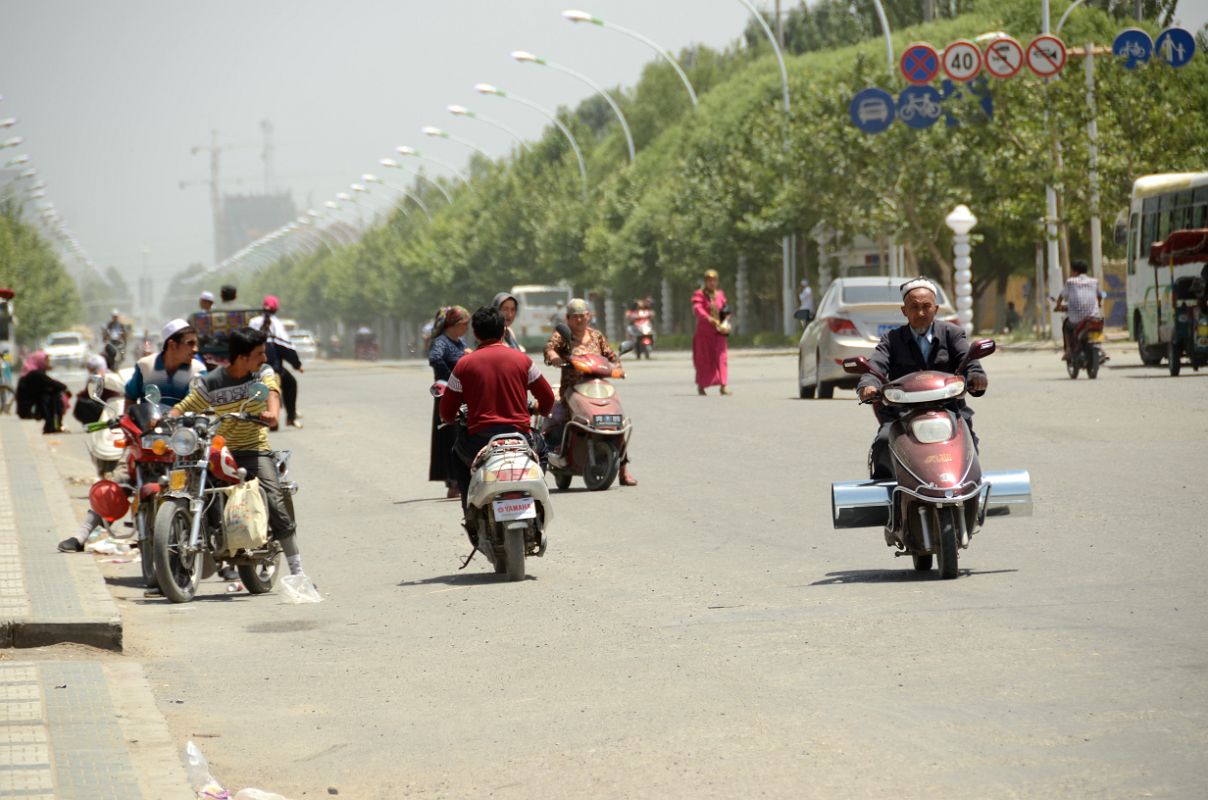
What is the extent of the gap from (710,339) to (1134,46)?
20.8m

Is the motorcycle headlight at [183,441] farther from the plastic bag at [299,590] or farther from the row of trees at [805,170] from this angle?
the row of trees at [805,170]

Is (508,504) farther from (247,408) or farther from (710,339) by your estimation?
(710,339)

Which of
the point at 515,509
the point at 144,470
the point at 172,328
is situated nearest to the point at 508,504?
the point at 515,509

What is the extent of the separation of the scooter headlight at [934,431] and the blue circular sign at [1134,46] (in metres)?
37.3

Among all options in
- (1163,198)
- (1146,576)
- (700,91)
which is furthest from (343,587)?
(700,91)

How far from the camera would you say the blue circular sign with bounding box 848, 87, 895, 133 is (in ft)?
165

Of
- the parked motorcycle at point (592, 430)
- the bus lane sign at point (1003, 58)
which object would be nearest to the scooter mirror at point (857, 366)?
the parked motorcycle at point (592, 430)

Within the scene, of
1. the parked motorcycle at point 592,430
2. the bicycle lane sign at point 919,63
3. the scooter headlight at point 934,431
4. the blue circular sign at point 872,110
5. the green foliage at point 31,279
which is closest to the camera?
the scooter headlight at point 934,431

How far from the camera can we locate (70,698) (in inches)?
301

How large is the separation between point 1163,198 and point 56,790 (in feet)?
107

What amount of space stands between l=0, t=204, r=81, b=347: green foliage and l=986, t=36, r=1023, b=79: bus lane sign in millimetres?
47354

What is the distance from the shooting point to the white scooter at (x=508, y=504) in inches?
447

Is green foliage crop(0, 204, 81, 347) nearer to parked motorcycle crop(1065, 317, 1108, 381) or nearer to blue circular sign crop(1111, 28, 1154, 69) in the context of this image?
blue circular sign crop(1111, 28, 1154, 69)

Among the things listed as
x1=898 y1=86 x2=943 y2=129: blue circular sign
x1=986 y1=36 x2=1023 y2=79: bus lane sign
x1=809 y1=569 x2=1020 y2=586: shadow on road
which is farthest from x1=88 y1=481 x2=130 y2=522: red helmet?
x1=898 y1=86 x2=943 y2=129: blue circular sign
